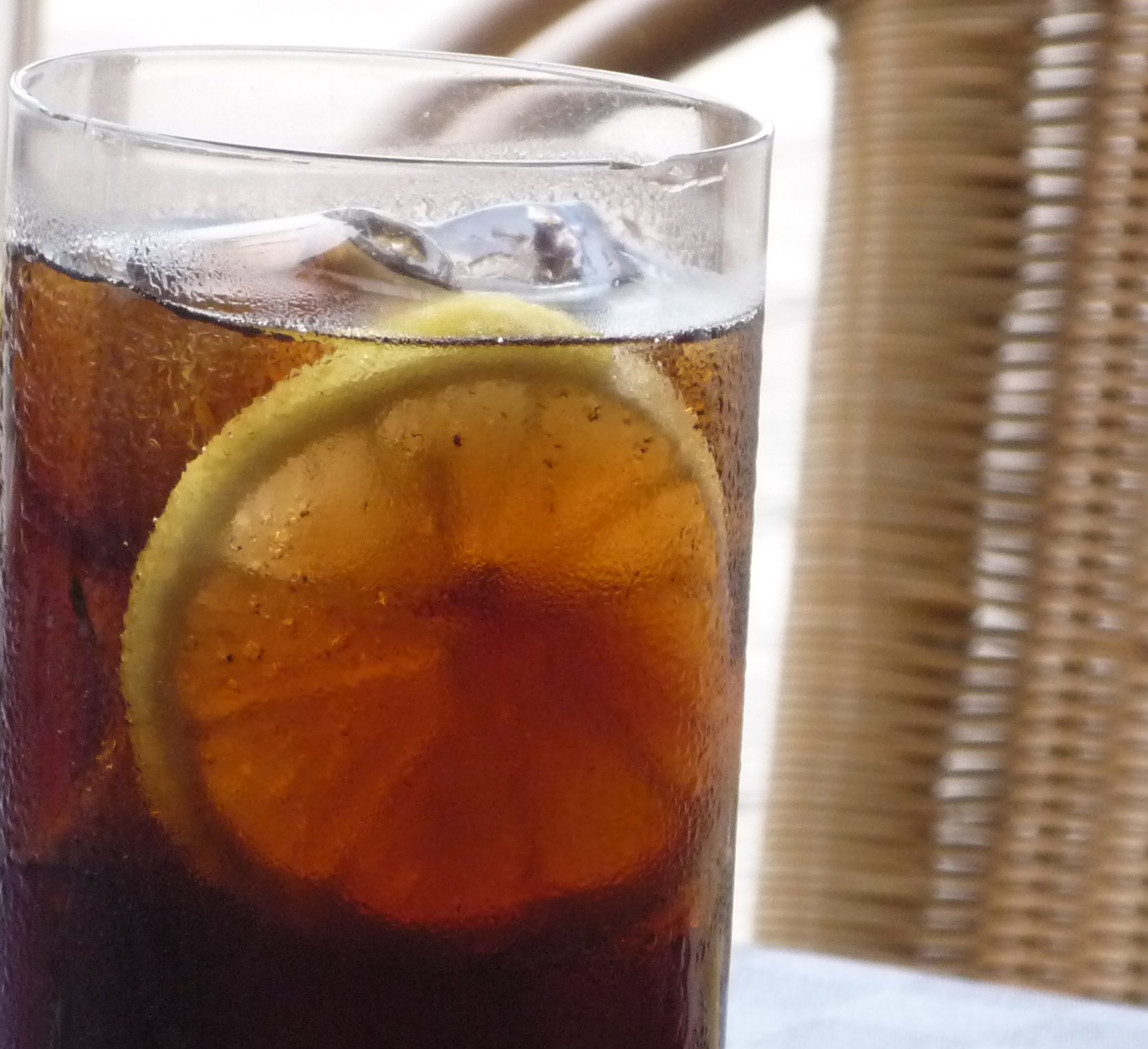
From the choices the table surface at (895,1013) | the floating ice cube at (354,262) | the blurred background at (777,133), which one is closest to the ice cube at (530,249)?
the floating ice cube at (354,262)

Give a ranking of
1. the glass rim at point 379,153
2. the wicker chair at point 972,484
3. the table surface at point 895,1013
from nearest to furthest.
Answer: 1. the glass rim at point 379,153
2. the table surface at point 895,1013
3. the wicker chair at point 972,484

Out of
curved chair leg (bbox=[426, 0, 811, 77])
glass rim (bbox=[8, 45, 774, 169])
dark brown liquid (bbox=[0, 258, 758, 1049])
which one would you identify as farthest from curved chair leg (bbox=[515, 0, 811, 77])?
dark brown liquid (bbox=[0, 258, 758, 1049])

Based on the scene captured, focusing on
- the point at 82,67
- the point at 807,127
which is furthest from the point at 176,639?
the point at 807,127

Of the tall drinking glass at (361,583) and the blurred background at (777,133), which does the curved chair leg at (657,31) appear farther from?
the tall drinking glass at (361,583)

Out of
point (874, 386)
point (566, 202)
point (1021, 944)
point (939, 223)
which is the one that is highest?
point (566, 202)

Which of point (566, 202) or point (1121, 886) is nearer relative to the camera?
point (566, 202)

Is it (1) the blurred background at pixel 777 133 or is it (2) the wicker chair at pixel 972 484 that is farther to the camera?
(1) the blurred background at pixel 777 133

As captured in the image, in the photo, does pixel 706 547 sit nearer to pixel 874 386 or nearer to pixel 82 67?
pixel 82 67
